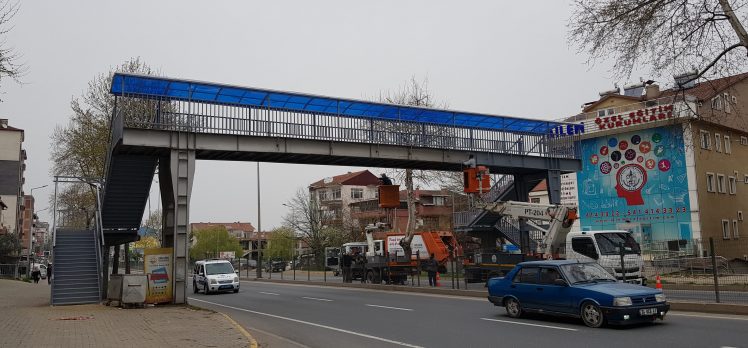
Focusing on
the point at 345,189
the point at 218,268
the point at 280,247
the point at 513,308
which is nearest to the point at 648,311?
the point at 513,308

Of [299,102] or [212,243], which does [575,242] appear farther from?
[212,243]

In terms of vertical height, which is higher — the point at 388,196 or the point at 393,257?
the point at 388,196

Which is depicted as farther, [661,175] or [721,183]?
[721,183]

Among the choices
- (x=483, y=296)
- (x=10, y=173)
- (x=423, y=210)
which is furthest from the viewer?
(x=10, y=173)

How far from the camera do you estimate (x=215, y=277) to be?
30.8m

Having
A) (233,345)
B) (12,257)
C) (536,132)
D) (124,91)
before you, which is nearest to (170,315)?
(233,345)

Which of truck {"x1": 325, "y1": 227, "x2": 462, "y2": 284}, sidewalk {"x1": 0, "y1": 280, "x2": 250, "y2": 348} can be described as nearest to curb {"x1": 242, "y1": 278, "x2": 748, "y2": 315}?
truck {"x1": 325, "y1": 227, "x2": 462, "y2": 284}

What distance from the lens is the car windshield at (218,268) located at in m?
31.5

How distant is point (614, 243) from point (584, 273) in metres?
8.25

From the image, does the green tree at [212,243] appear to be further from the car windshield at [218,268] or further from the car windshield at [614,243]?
the car windshield at [614,243]

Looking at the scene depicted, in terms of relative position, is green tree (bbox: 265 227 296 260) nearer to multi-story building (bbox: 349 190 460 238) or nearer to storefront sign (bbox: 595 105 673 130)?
multi-story building (bbox: 349 190 460 238)

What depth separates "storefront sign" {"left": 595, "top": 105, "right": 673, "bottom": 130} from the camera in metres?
40.1

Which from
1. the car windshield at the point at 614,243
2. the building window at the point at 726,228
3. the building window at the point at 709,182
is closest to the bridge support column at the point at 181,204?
the car windshield at the point at 614,243

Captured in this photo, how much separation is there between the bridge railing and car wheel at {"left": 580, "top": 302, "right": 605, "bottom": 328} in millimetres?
14439
